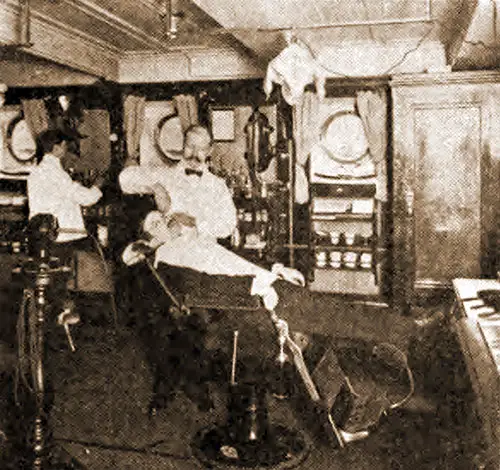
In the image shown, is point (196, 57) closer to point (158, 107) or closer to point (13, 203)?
point (158, 107)

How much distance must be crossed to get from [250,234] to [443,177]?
217 cm

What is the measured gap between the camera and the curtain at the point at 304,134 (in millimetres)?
6684

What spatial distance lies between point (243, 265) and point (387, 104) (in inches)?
133

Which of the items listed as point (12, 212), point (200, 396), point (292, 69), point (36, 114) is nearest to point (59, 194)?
point (12, 212)

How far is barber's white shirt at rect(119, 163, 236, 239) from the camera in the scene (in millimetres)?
5195

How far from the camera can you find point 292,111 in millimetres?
6734

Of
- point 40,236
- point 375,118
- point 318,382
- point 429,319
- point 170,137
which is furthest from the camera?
point 170,137

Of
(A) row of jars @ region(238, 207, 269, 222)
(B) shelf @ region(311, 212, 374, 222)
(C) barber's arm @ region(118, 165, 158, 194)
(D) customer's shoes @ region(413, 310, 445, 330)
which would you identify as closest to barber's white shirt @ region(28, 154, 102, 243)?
(C) barber's arm @ region(118, 165, 158, 194)

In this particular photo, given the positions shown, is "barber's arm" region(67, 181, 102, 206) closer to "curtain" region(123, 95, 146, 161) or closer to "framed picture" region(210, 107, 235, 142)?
"curtain" region(123, 95, 146, 161)

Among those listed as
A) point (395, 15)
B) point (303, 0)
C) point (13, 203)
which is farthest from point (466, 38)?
point (13, 203)

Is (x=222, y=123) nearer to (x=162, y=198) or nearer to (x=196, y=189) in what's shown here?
(x=196, y=189)

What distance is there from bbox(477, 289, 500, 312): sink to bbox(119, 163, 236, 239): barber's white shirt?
2188mm

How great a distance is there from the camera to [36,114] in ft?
23.6

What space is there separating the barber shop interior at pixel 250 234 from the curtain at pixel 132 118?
27 millimetres
